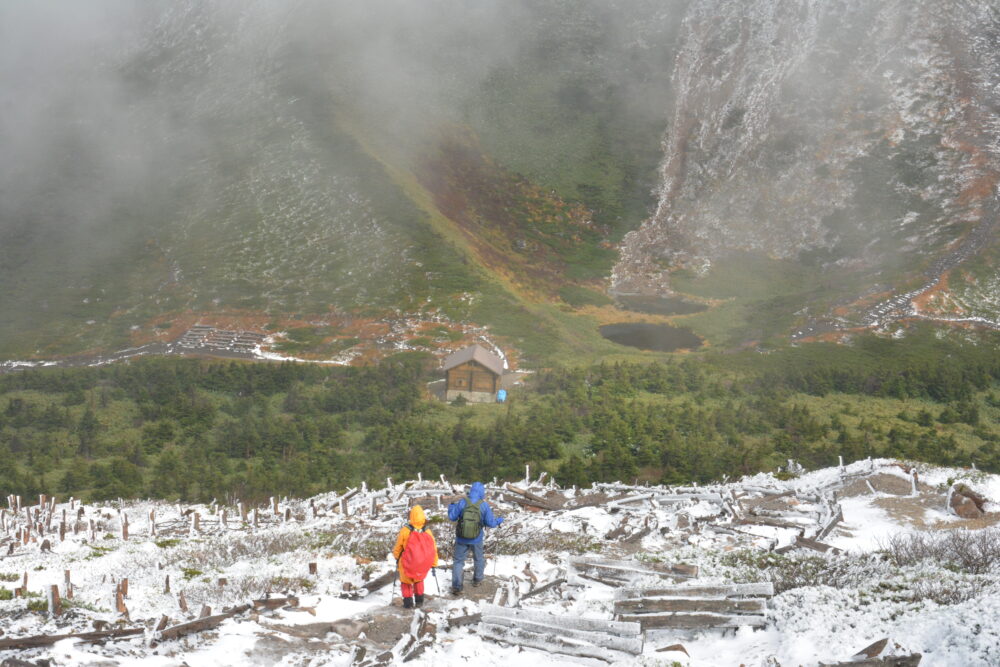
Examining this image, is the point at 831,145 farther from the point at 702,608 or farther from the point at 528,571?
the point at 702,608

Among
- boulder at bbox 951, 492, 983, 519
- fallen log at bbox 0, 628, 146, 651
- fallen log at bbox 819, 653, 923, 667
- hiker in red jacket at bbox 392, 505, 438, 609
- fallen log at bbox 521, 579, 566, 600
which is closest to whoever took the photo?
fallen log at bbox 819, 653, 923, 667

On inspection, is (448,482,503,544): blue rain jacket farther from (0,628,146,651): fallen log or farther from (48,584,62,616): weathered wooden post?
(48,584,62,616): weathered wooden post

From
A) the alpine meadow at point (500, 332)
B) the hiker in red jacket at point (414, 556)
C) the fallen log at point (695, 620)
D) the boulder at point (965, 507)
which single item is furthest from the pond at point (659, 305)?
the fallen log at point (695, 620)

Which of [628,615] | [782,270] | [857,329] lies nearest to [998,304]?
[857,329]

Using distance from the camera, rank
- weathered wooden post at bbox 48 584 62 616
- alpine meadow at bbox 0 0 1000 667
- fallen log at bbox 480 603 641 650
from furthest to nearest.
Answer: alpine meadow at bbox 0 0 1000 667, weathered wooden post at bbox 48 584 62 616, fallen log at bbox 480 603 641 650

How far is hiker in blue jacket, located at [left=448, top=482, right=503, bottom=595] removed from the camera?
1128cm

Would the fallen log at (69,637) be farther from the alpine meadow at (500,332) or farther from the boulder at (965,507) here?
the boulder at (965,507)

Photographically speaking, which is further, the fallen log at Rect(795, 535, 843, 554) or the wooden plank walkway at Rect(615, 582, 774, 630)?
the fallen log at Rect(795, 535, 843, 554)

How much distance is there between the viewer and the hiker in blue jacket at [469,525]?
11278mm

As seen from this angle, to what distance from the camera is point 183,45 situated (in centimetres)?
8394

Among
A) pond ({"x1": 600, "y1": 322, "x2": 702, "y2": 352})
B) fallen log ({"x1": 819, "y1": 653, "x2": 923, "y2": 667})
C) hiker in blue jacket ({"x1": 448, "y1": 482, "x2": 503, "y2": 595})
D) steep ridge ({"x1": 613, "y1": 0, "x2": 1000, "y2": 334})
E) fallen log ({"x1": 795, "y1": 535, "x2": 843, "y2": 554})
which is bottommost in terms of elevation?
fallen log ({"x1": 819, "y1": 653, "x2": 923, "y2": 667})

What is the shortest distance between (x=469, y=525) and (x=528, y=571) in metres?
1.72

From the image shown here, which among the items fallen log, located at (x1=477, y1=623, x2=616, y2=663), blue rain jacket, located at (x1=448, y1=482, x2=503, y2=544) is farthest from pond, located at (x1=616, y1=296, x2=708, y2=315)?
fallen log, located at (x1=477, y1=623, x2=616, y2=663)

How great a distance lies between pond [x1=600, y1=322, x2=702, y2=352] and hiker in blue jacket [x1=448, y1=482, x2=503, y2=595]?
32.3 m
